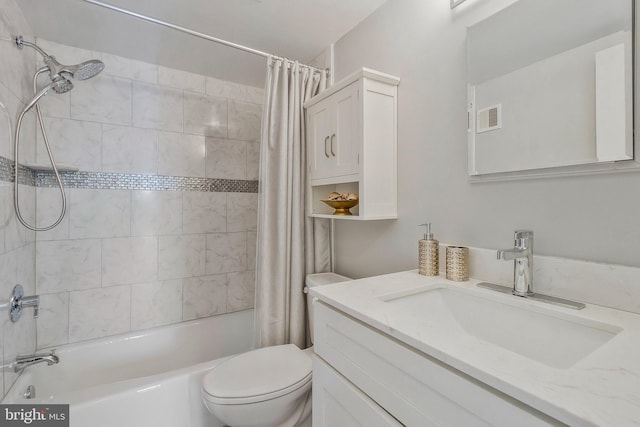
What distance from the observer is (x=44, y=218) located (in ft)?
5.85

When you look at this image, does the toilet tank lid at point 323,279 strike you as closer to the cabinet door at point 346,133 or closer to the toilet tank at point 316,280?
the toilet tank at point 316,280

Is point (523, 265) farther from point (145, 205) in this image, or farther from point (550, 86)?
point (145, 205)

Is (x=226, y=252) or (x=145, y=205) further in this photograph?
(x=226, y=252)

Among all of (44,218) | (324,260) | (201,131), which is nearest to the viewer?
(44,218)

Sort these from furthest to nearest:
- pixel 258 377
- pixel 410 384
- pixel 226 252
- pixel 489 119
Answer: pixel 226 252 → pixel 258 377 → pixel 489 119 → pixel 410 384

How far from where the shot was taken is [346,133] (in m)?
1.51

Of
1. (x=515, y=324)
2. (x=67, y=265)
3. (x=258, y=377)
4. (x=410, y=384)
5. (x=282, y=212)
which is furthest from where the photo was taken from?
(x=67, y=265)

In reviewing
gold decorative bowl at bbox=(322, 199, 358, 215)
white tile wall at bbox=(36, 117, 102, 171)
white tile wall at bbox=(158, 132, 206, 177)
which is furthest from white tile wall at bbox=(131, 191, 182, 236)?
gold decorative bowl at bbox=(322, 199, 358, 215)

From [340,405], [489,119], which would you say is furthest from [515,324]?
[489,119]

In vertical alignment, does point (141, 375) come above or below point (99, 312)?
below

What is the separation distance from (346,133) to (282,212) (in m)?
0.56

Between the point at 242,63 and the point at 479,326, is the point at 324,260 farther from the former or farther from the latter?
the point at 242,63

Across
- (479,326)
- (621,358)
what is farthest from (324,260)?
(621,358)

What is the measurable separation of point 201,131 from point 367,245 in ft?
4.98
